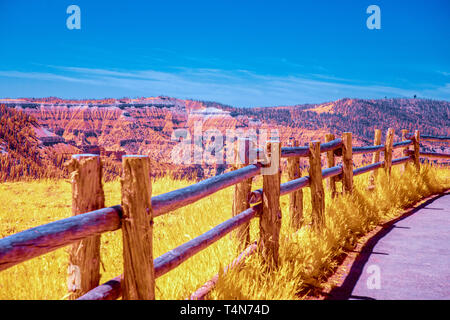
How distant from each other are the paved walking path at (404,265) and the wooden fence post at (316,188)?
641 mm

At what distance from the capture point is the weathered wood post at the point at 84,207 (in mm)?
1991

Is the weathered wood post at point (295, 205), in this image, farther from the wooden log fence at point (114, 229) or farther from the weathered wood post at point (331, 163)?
the wooden log fence at point (114, 229)

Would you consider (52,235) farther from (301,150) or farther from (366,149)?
(366,149)

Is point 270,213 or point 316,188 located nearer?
point 270,213

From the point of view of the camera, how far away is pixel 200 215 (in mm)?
5609

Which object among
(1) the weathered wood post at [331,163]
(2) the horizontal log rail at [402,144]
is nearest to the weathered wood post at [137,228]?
(1) the weathered wood post at [331,163]

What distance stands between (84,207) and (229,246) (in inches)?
72.4

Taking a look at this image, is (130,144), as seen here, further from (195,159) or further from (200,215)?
(200,215)

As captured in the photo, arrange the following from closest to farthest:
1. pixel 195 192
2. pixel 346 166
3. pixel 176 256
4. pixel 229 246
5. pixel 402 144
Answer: pixel 176 256, pixel 195 192, pixel 229 246, pixel 346 166, pixel 402 144

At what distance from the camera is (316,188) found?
4.88 m

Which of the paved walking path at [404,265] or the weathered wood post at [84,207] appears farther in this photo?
the paved walking path at [404,265]

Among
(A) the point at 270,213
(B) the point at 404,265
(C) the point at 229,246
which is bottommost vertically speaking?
(B) the point at 404,265

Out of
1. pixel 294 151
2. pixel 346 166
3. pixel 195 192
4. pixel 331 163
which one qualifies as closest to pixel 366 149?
pixel 331 163

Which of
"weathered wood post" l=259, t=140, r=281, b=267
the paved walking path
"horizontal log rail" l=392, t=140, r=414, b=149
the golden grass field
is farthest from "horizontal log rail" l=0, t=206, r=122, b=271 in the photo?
"horizontal log rail" l=392, t=140, r=414, b=149
